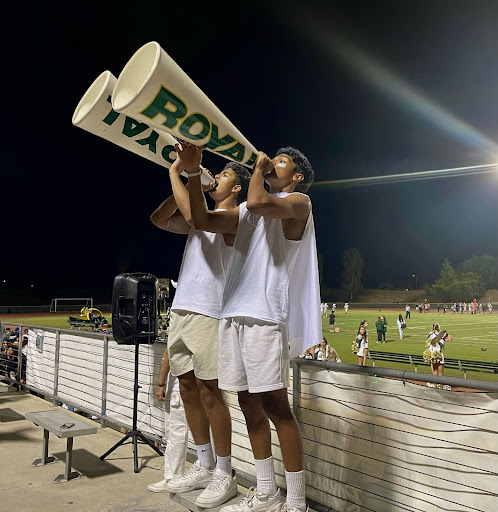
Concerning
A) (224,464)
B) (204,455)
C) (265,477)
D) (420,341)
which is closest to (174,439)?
(204,455)

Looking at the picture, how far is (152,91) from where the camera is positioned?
75.5 inches

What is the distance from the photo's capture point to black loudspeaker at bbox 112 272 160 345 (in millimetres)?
3979

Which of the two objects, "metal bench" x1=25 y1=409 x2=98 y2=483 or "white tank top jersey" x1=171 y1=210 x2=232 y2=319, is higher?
"white tank top jersey" x1=171 y1=210 x2=232 y2=319

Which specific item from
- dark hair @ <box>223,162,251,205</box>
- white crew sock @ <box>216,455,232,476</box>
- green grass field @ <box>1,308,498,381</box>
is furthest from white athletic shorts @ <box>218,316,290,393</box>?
green grass field @ <box>1,308,498,381</box>

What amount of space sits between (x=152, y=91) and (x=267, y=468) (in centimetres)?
175

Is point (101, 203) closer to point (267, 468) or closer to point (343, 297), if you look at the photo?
point (343, 297)

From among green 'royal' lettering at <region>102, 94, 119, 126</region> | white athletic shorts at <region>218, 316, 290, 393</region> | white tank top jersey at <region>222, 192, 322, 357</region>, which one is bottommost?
white athletic shorts at <region>218, 316, 290, 393</region>

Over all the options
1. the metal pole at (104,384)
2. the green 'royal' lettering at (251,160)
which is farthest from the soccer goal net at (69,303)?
the green 'royal' lettering at (251,160)

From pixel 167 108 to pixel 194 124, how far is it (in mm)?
147

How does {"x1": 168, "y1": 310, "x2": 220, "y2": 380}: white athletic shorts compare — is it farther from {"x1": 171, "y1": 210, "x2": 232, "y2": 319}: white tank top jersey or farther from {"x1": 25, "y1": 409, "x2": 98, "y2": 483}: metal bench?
{"x1": 25, "y1": 409, "x2": 98, "y2": 483}: metal bench

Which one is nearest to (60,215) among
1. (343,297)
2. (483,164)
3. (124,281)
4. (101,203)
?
(101,203)

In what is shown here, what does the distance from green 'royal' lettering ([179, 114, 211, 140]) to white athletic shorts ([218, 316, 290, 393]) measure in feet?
2.74

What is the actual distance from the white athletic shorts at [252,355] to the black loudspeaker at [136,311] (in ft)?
5.95

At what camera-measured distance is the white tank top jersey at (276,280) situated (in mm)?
2264
